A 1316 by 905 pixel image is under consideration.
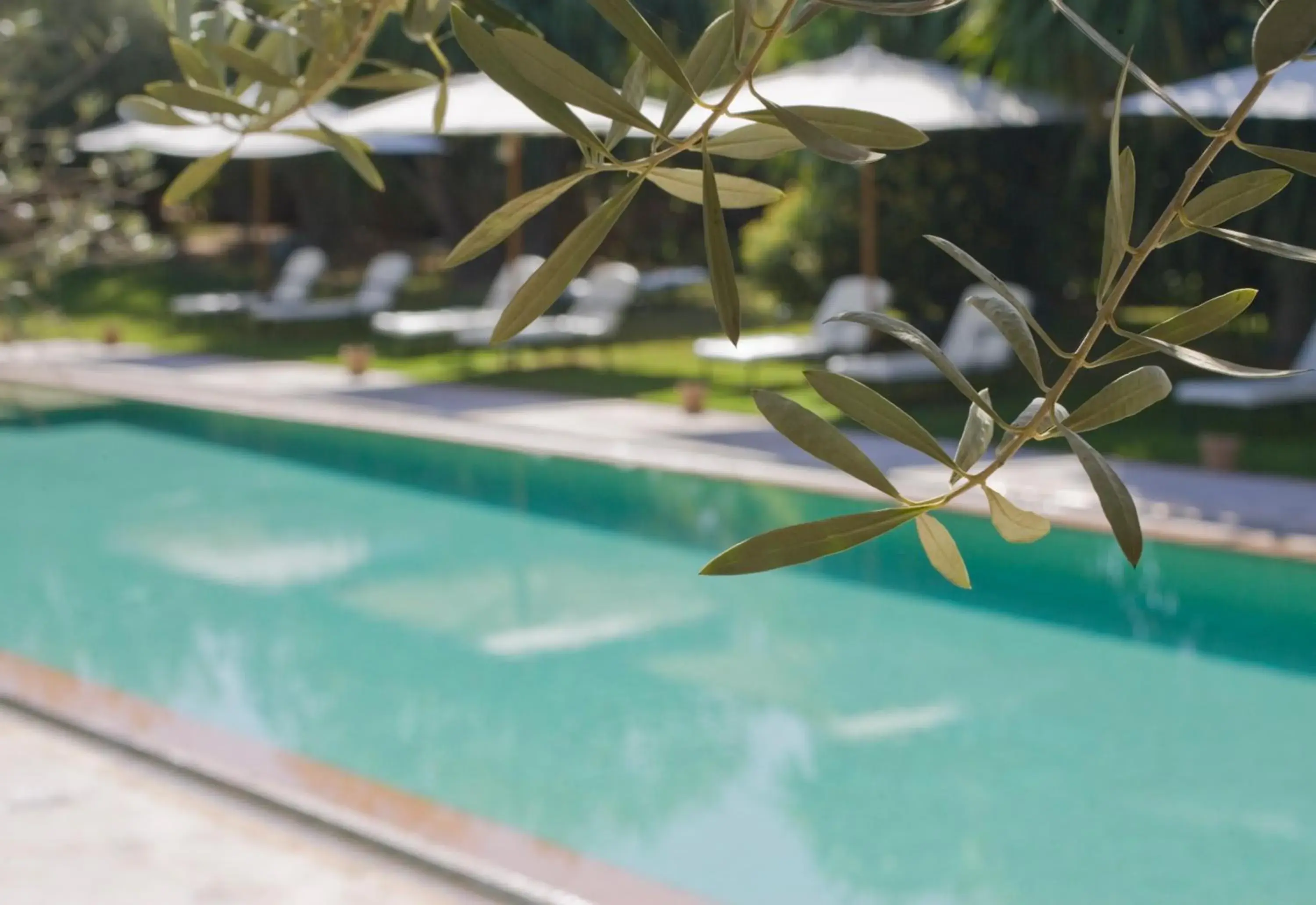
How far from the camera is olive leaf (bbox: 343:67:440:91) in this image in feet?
6.60

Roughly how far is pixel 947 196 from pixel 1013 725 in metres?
8.83

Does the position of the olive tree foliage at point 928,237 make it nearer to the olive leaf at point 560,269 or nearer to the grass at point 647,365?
the olive leaf at point 560,269

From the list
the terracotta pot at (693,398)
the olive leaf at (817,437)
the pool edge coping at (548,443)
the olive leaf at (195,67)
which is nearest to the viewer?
the olive leaf at (817,437)

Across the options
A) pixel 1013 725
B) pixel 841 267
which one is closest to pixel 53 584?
pixel 1013 725

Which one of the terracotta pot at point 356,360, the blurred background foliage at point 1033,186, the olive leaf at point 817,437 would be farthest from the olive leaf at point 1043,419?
the terracotta pot at point 356,360

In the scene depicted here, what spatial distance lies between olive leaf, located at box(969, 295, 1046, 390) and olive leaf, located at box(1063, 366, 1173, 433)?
36 millimetres

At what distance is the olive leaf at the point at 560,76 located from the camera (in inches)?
45.9

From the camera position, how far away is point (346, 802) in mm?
5352

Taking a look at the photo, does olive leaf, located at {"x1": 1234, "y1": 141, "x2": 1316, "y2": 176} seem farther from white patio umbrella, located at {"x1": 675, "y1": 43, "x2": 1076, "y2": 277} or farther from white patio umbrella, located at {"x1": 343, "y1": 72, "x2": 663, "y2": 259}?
white patio umbrella, located at {"x1": 343, "y1": 72, "x2": 663, "y2": 259}

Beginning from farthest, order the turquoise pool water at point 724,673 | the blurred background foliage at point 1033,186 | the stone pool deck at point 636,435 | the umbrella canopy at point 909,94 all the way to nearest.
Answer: the blurred background foliage at point 1033,186 → the umbrella canopy at point 909,94 → the stone pool deck at point 636,435 → the turquoise pool water at point 724,673

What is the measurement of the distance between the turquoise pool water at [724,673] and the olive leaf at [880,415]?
4.37 metres

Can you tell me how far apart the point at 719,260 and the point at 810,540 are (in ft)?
0.67

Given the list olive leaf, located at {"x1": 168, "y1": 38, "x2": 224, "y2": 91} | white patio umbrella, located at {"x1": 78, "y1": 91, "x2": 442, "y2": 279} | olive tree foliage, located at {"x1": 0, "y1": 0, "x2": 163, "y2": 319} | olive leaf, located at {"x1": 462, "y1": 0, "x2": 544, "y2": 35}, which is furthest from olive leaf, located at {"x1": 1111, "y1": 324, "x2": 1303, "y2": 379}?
white patio umbrella, located at {"x1": 78, "y1": 91, "x2": 442, "y2": 279}

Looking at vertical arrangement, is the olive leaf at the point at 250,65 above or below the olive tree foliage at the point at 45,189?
above
